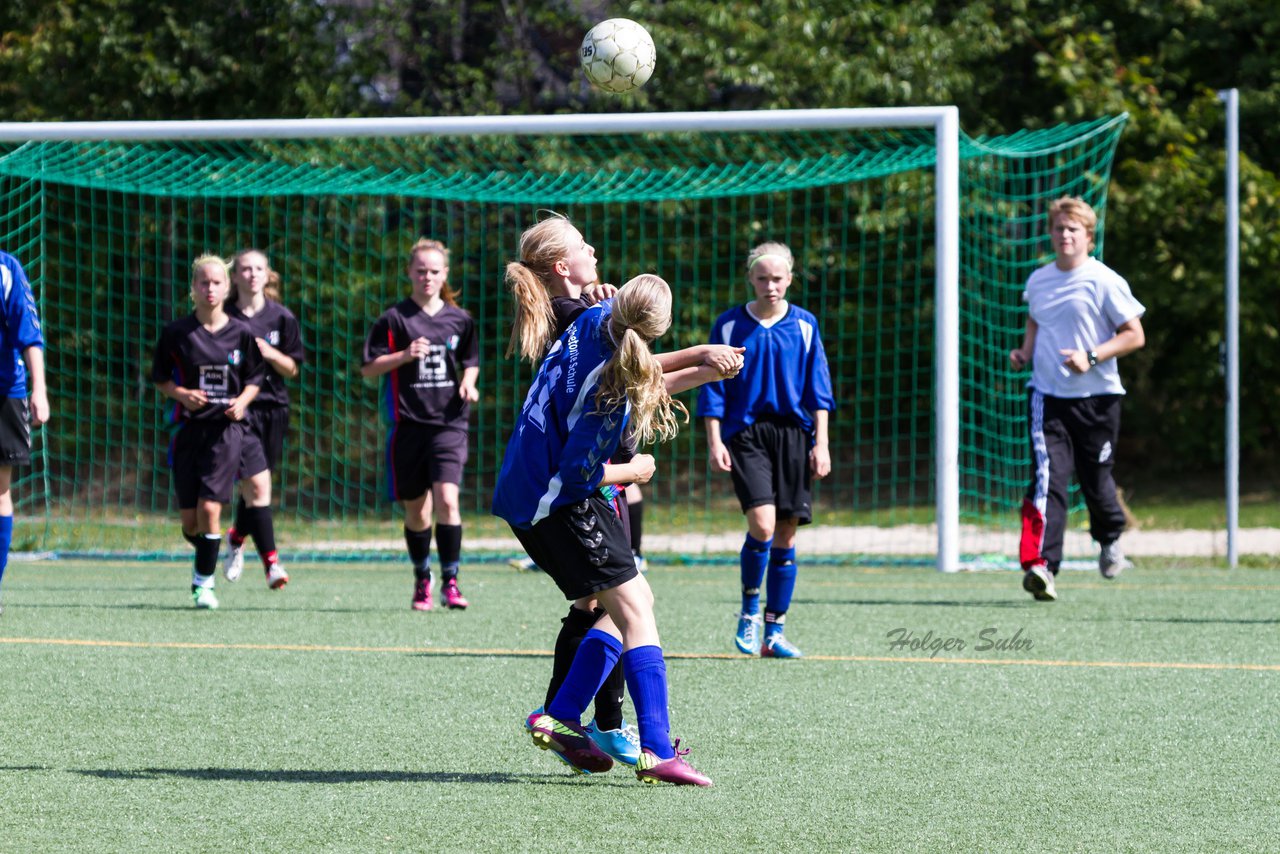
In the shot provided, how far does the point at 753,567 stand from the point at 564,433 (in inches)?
95.1

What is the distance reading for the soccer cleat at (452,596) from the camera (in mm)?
7996

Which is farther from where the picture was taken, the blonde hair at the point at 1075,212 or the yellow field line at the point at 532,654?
the blonde hair at the point at 1075,212

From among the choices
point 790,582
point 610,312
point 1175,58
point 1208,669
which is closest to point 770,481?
point 790,582

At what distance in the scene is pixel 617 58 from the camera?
6.54m

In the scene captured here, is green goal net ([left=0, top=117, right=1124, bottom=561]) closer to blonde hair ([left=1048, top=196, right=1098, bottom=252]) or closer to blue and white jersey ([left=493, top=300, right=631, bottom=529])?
blonde hair ([left=1048, top=196, right=1098, bottom=252])

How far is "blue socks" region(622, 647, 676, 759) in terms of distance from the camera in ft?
13.5

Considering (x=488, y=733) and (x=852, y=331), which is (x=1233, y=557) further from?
(x=488, y=733)

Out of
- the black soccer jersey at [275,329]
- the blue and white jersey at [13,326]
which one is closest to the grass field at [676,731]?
the blue and white jersey at [13,326]

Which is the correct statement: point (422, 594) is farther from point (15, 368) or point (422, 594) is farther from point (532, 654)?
point (15, 368)

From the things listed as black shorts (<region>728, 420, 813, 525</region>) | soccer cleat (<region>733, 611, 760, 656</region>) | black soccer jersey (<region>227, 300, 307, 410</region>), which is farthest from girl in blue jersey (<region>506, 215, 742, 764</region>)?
black soccer jersey (<region>227, 300, 307, 410</region>)

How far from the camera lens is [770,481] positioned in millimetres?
6371

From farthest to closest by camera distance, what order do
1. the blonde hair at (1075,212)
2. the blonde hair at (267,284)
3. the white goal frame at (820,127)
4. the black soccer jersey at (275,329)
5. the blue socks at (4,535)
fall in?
the white goal frame at (820,127)
the blonde hair at (267,284)
the black soccer jersey at (275,329)
the blonde hair at (1075,212)
the blue socks at (4,535)

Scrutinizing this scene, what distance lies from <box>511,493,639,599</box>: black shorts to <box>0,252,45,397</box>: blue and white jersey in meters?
3.77

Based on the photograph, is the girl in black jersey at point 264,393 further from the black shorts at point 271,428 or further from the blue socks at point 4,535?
the blue socks at point 4,535
